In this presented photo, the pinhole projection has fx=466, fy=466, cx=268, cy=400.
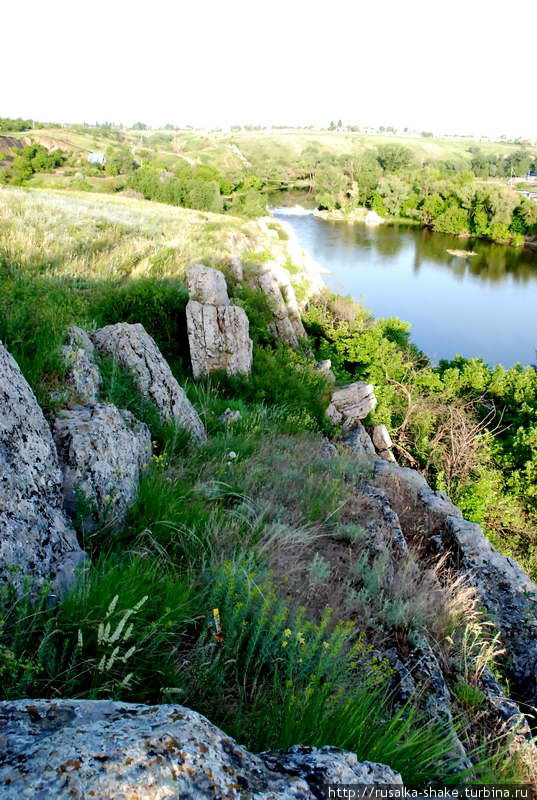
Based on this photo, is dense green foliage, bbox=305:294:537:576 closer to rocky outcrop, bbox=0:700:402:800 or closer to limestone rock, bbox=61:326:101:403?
limestone rock, bbox=61:326:101:403

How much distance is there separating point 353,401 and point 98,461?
10.7 meters

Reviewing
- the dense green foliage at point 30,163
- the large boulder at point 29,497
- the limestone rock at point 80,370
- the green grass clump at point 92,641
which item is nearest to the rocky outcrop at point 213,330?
the limestone rock at point 80,370

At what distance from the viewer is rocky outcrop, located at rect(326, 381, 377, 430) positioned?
41.6 feet

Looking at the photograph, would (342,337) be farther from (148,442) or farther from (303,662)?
(303,662)

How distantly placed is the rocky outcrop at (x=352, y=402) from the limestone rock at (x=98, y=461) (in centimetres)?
935

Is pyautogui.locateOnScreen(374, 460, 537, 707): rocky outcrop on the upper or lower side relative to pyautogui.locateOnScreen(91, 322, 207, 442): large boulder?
lower

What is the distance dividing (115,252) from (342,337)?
34.2 ft

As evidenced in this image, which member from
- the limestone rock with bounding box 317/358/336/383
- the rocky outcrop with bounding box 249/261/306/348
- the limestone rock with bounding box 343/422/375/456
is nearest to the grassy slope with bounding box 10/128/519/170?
the rocky outcrop with bounding box 249/261/306/348

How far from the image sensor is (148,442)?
12.6 ft

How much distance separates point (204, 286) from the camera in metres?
9.73

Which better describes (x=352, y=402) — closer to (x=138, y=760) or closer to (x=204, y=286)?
(x=204, y=286)

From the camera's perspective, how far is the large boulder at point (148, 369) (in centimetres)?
493

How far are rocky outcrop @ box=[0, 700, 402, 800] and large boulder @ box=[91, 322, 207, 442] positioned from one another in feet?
11.5

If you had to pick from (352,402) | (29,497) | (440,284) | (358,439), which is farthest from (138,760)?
(440,284)
